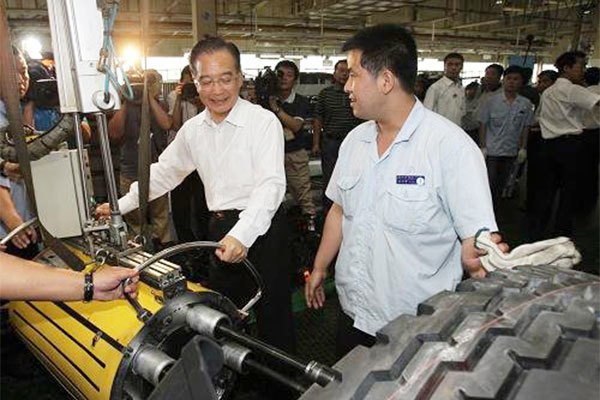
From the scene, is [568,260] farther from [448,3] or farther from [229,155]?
[448,3]

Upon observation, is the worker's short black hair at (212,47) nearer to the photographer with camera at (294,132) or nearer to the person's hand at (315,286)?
the person's hand at (315,286)

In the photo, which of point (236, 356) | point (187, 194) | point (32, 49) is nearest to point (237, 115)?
point (236, 356)

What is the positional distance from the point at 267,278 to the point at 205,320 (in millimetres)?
860

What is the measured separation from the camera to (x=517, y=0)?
403 inches

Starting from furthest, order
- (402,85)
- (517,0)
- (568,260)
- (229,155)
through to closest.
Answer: (517,0), (229,155), (402,85), (568,260)

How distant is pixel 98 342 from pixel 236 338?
1.67 feet

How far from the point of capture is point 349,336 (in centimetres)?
183

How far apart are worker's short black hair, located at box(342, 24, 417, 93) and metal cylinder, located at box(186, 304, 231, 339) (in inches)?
37.2

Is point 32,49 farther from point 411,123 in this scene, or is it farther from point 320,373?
point 320,373

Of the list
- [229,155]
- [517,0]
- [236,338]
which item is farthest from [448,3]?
[236,338]

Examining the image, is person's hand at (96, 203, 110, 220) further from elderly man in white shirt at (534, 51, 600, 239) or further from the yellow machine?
elderly man in white shirt at (534, 51, 600, 239)

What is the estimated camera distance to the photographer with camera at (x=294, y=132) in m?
4.54

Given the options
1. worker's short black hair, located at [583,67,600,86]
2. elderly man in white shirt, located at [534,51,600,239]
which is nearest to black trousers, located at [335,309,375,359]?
elderly man in white shirt, located at [534,51,600,239]

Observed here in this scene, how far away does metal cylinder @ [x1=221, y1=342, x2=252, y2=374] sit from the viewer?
1.25 m
